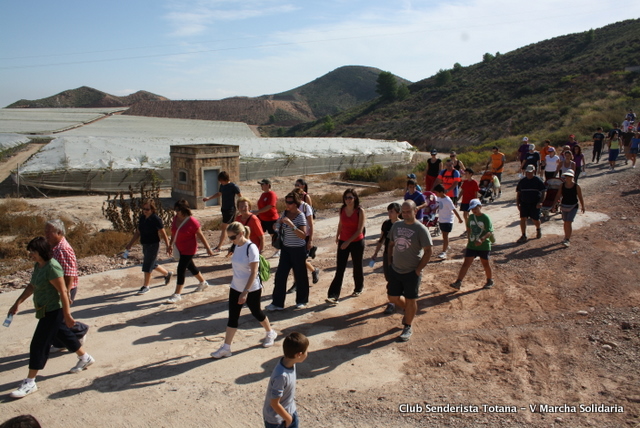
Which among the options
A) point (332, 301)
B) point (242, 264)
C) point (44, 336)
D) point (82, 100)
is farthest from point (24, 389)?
point (82, 100)

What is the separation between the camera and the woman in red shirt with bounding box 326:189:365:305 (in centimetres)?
673

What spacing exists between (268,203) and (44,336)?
4433mm

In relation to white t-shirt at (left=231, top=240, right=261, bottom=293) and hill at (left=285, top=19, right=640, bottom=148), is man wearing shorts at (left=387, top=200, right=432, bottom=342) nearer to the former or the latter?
white t-shirt at (left=231, top=240, right=261, bottom=293)

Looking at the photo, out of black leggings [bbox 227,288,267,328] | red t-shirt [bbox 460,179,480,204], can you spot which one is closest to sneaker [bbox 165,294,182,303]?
black leggings [bbox 227,288,267,328]

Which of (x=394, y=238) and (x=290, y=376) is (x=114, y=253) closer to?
(x=394, y=238)

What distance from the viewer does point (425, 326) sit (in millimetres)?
6199

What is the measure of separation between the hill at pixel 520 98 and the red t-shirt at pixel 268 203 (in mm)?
23562

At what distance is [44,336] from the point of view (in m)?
4.73

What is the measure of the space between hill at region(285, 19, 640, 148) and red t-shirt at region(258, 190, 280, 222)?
77.3 feet

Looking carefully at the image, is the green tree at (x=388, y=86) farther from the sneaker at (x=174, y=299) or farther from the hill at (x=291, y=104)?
the sneaker at (x=174, y=299)

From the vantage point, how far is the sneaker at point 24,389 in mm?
4570

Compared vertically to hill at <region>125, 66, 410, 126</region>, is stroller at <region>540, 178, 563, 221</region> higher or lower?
lower

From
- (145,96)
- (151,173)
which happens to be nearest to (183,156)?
(151,173)

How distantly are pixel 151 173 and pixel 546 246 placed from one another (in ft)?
66.2
